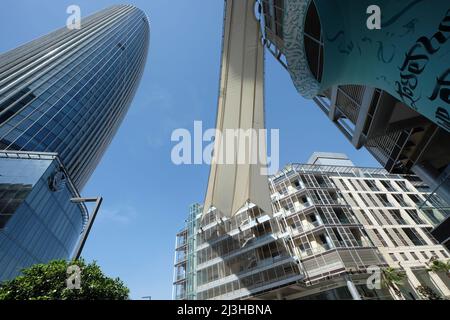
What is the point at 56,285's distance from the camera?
1529cm

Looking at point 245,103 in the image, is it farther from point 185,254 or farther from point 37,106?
point 37,106

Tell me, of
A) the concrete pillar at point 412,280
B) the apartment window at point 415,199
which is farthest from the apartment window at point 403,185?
the concrete pillar at point 412,280

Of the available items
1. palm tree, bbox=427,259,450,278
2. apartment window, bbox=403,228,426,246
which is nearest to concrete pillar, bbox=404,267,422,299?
palm tree, bbox=427,259,450,278

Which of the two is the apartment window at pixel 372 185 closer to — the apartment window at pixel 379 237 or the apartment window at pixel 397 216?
the apartment window at pixel 397 216

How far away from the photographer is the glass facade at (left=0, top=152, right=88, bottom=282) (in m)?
35.2

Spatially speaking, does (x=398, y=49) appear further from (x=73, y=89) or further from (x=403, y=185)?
(x=73, y=89)

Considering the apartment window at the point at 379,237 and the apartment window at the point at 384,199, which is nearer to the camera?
the apartment window at the point at 379,237

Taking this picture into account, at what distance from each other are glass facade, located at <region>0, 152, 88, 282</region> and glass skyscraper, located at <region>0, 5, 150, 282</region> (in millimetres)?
136

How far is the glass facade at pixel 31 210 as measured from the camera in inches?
1387

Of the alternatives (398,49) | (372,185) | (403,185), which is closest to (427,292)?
(372,185)

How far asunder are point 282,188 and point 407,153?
27236mm

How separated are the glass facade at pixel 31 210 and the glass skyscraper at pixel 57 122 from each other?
136 mm

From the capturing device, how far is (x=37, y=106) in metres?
60.2
